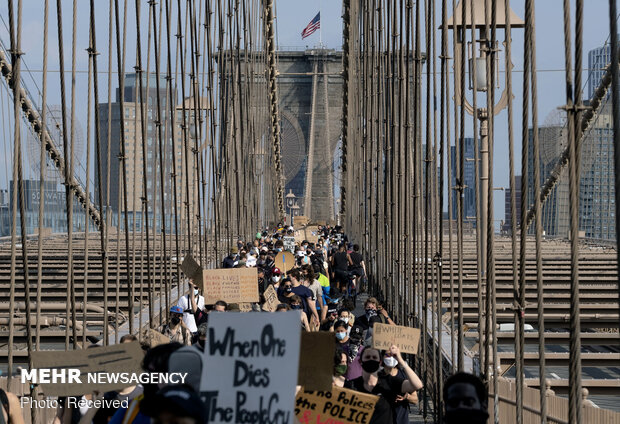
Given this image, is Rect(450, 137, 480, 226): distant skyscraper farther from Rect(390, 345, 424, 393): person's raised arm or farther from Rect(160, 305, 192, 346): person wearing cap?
Rect(390, 345, 424, 393): person's raised arm

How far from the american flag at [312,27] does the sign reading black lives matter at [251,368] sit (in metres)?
53.7

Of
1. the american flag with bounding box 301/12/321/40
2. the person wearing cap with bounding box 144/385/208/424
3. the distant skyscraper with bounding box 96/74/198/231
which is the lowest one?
the person wearing cap with bounding box 144/385/208/424

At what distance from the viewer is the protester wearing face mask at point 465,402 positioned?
374 cm

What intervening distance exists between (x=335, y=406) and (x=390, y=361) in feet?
3.88

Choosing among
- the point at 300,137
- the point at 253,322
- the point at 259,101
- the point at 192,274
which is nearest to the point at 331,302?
the point at 192,274

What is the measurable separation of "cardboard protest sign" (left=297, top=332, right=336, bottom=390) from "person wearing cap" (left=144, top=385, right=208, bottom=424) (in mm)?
2153

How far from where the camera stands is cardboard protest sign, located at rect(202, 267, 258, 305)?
12.1m

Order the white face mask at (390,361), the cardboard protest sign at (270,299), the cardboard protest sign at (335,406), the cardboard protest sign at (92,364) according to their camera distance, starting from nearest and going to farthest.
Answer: the cardboard protest sign at (92,364), the cardboard protest sign at (335,406), the white face mask at (390,361), the cardboard protest sign at (270,299)

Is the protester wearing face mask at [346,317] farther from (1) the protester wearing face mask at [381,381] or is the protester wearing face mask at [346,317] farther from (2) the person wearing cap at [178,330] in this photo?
(1) the protester wearing face mask at [381,381]

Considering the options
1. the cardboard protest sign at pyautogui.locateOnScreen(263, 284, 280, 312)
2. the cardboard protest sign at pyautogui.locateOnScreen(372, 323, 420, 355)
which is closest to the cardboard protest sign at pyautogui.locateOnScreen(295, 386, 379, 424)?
the cardboard protest sign at pyautogui.locateOnScreen(372, 323, 420, 355)

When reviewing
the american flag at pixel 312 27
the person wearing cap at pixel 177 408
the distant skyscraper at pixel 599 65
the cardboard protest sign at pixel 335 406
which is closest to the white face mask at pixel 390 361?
the cardboard protest sign at pixel 335 406

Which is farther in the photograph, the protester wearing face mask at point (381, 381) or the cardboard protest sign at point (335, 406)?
the protester wearing face mask at point (381, 381)

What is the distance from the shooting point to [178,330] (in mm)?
10180

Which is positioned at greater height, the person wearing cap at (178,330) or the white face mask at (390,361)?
the white face mask at (390,361)
